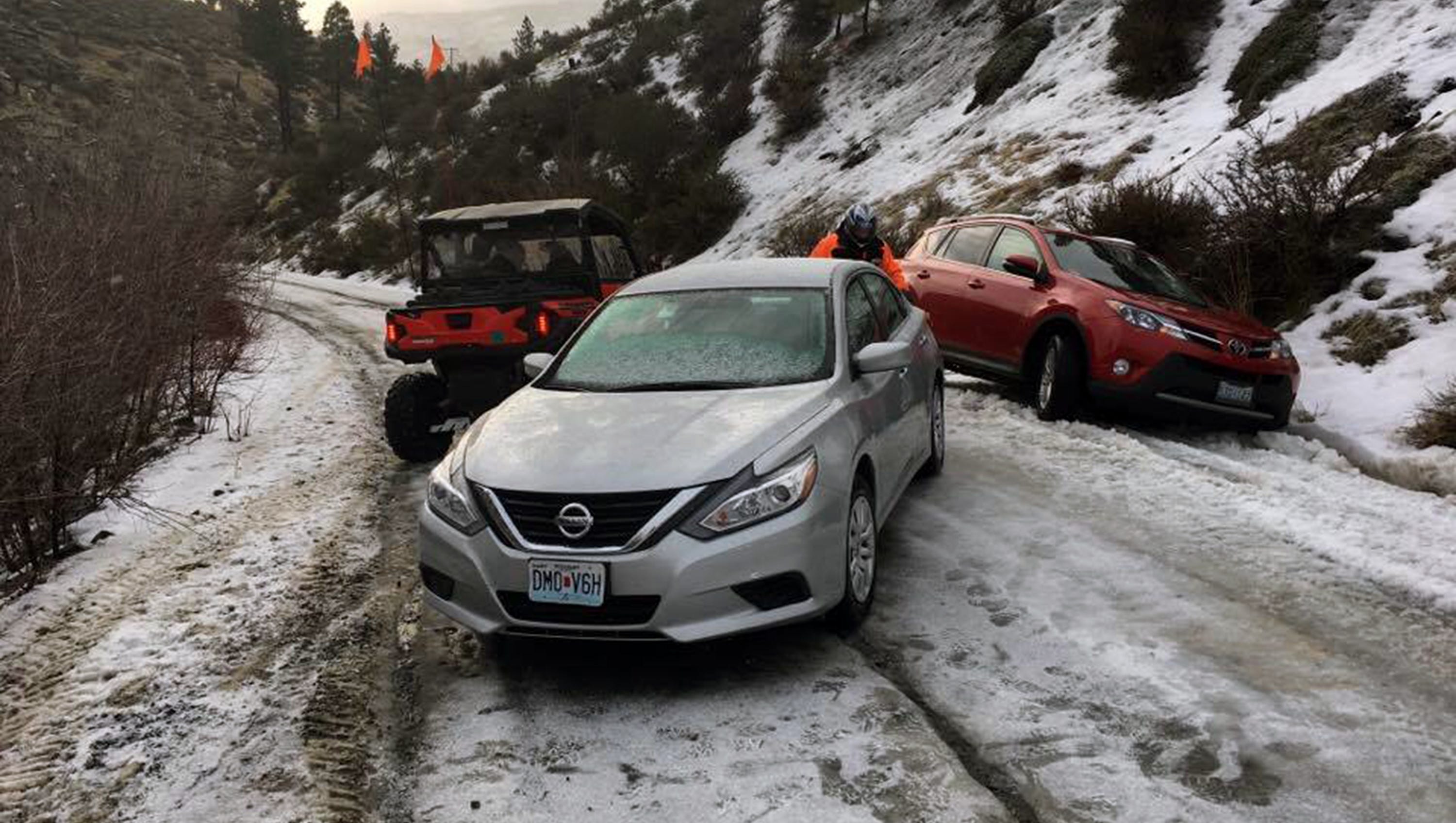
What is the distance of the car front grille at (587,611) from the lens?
3.44 meters

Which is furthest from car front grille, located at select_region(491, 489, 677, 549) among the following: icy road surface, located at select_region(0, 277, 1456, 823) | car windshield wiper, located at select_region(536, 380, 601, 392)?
car windshield wiper, located at select_region(536, 380, 601, 392)

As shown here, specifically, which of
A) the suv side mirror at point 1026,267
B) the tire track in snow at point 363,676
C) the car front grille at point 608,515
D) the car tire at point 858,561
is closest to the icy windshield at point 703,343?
the car tire at point 858,561

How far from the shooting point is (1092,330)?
7.49 metres

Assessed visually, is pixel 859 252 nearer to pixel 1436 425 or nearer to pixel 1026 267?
pixel 1026 267

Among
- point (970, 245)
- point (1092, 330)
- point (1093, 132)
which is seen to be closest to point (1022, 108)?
point (1093, 132)

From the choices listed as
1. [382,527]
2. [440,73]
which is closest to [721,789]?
[382,527]

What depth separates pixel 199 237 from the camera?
8672mm

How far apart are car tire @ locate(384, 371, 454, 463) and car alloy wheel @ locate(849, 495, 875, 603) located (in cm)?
415

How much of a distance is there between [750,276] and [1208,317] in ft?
13.5

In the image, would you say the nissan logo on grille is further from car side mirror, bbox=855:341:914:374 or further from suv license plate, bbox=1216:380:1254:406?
suv license plate, bbox=1216:380:1254:406

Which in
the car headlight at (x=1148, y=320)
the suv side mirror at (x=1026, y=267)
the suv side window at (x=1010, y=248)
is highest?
the suv side window at (x=1010, y=248)

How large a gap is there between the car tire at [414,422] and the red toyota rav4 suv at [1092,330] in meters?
4.48

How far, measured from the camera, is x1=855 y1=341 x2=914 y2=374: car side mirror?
4406 mm

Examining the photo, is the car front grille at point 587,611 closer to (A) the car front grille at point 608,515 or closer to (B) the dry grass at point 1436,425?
(A) the car front grille at point 608,515
